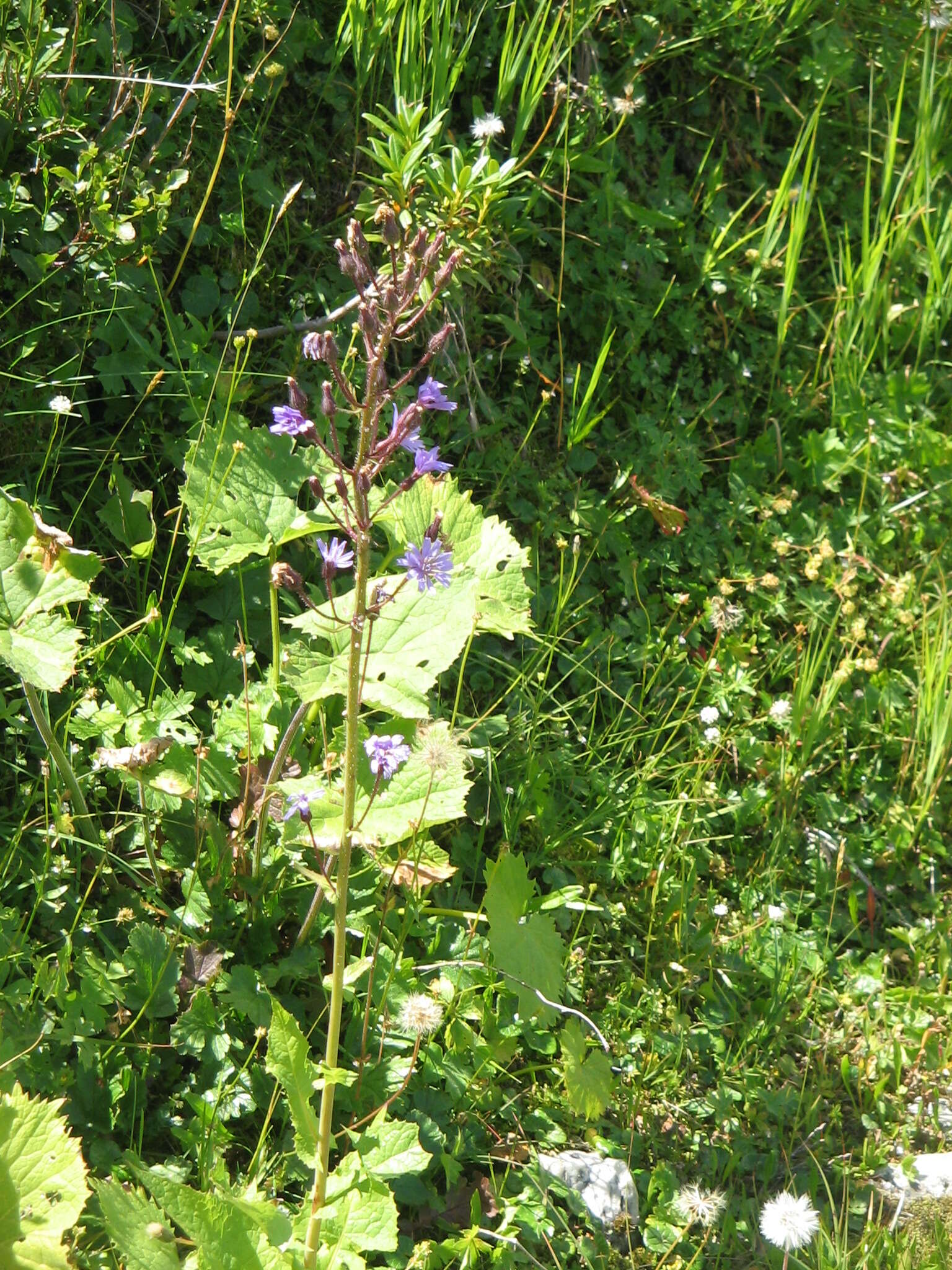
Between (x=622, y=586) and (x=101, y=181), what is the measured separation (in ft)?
5.70

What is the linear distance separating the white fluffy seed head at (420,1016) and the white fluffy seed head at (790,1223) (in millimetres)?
780

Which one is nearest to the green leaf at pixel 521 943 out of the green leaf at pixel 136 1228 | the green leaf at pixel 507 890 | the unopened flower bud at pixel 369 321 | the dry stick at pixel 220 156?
the green leaf at pixel 507 890

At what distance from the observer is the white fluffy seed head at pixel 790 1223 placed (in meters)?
2.26

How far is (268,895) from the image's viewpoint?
2.44 m

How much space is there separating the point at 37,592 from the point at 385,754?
76 cm

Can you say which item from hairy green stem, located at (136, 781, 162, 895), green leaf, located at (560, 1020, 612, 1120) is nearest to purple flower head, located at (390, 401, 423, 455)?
hairy green stem, located at (136, 781, 162, 895)

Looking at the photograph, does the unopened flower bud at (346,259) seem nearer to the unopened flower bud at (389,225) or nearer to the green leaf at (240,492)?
the unopened flower bud at (389,225)

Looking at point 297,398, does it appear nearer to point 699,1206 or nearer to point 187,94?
point 187,94

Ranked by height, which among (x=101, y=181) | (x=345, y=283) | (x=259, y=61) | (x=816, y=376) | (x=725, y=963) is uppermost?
(x=259, y=61)

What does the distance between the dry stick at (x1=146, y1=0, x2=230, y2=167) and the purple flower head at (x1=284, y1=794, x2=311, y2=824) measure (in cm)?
175

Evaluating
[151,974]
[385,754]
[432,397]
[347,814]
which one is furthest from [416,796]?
[432,397]

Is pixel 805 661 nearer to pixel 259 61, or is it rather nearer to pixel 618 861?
pixel 618 861

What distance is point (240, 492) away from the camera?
2.42 meters

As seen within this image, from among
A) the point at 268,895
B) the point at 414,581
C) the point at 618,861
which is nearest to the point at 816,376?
the point at 618,861
